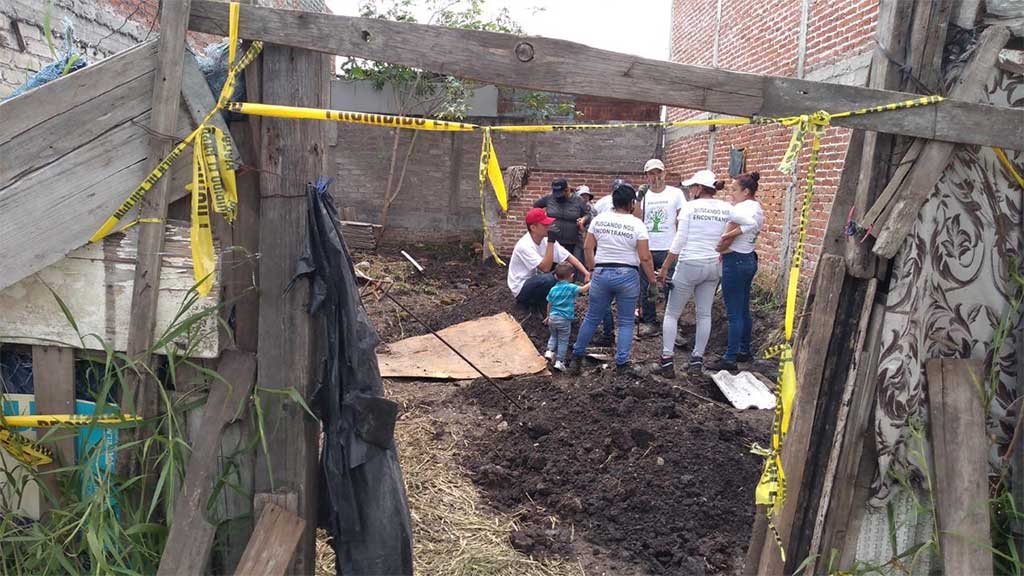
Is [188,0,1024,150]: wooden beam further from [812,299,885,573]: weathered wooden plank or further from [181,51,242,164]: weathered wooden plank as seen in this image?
[812,299,885,573]: weathered wooden plank

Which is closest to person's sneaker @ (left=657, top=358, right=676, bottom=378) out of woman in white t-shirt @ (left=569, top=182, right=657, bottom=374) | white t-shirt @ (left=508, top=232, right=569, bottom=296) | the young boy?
woman in white t-shirt @ (left=569, top=182, right=657, bottom=374)

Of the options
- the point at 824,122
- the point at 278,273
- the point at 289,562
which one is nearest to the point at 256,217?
the point at 278,273

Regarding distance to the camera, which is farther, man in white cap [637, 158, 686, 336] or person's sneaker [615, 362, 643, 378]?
man in white cap [637, 158, 686, 336]

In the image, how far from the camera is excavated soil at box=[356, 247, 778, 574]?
398 centimetres

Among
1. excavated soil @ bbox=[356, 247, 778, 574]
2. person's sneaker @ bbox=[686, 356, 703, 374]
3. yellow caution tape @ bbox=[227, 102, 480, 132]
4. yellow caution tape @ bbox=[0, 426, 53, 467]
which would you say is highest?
yellow caution tape @ bbox=[227, 102, 480, 132]

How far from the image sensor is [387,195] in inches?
510

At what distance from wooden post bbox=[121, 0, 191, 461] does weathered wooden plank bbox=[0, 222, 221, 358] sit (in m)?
0.04

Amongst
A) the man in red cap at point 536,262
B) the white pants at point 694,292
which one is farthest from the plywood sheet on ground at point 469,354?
the white pants at point 694,292

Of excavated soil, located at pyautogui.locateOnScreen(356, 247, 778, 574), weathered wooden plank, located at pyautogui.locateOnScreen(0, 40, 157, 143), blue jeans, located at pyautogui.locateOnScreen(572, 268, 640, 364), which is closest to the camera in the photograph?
weathered wooden plank, located at pyautogui.locateOnScreen(0, 40, 157, 143)

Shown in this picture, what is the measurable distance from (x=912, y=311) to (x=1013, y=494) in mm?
825

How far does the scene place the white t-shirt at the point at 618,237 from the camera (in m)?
6.31

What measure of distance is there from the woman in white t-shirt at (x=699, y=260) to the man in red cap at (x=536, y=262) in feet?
4.00

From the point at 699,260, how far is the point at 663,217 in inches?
68.5

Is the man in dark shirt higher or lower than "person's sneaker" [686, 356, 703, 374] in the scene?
higher
